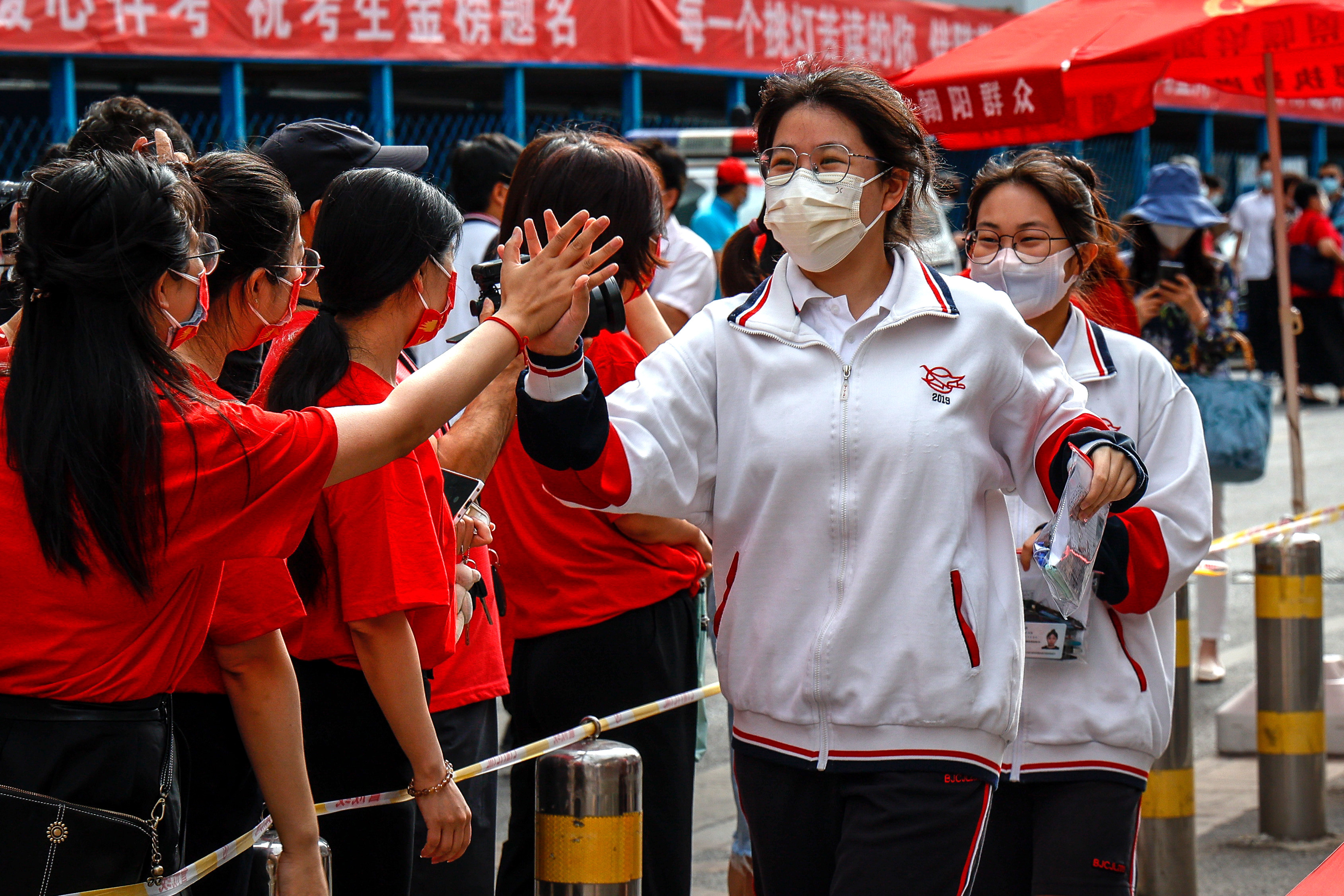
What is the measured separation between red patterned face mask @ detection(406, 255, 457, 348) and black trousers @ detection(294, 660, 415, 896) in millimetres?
A: 600

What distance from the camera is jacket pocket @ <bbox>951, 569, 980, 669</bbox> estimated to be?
2443 millimetres

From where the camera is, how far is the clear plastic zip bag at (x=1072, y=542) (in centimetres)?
251

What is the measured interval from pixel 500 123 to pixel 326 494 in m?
13.3

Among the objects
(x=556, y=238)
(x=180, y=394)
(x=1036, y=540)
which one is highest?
(x=556, y=238)

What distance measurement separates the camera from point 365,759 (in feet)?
8.63

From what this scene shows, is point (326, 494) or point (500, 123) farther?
point (500, 123)

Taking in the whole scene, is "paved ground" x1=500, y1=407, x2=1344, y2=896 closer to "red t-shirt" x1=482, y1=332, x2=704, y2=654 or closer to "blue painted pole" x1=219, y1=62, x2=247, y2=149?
"red t-shirt" x1=482, y1=332, x2=704, y2=654

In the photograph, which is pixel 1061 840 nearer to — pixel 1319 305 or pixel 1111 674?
pixel 1111 674

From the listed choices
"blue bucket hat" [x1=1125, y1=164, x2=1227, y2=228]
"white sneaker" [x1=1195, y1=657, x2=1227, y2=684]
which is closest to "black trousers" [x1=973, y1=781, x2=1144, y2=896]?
"blue bucket hat" [x1=1125, y1=164, x2=1227, y2=228]

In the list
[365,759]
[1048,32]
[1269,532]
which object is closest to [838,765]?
[365,759]

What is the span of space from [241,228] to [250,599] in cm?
62

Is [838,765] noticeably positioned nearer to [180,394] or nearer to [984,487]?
[984,487]

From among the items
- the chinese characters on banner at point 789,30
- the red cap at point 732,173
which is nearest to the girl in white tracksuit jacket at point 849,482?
the red cap at point 732,173

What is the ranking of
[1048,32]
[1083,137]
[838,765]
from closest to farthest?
1. [838,765]
2. [1048,32]
3. [1083,137]
